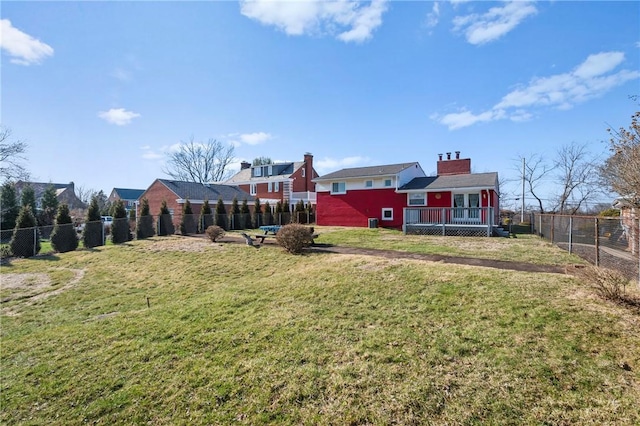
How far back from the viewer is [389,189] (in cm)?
2225

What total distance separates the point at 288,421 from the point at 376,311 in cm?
303

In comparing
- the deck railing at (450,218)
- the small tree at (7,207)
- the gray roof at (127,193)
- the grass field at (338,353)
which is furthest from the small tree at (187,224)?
the gray roof at (127,193)

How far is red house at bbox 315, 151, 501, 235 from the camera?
17203 mm

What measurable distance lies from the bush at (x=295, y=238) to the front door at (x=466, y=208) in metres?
9.21

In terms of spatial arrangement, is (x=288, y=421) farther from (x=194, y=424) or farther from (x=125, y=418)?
(x=125, y=418)

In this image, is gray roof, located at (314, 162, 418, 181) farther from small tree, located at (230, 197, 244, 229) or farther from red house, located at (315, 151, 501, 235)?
small tree, located at (230, 197, 244, 229)

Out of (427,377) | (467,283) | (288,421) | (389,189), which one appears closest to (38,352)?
(288,421)

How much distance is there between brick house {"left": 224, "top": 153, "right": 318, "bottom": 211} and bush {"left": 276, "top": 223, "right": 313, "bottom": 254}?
21548 millimetres

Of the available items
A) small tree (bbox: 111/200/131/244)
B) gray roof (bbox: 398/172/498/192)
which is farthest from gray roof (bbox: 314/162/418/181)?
small tree (bbox: 111/200/131/244)

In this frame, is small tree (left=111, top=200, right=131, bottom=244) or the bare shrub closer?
the bare shrub

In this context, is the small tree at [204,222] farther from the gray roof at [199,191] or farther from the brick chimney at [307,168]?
the brick chimney at [307,168]

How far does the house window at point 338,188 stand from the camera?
24.2 metres

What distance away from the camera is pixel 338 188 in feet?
80.4

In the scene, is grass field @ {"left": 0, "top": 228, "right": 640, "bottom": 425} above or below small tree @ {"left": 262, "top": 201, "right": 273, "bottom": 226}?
below
